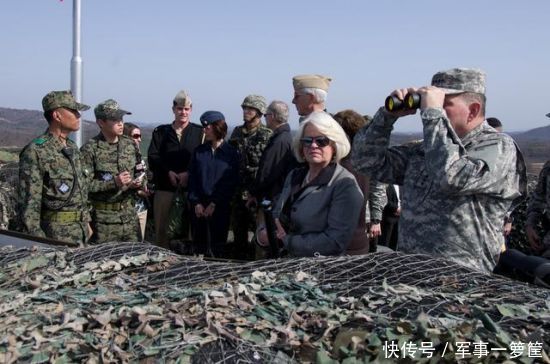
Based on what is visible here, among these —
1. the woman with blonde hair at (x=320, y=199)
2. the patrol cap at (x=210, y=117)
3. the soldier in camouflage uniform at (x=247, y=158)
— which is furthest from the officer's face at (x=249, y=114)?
the woman with blonde hair at (x=320, y=199)

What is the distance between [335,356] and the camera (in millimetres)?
1851

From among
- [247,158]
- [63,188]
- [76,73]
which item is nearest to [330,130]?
[63,188]

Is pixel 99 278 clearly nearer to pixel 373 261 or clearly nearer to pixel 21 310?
pixel 21 310

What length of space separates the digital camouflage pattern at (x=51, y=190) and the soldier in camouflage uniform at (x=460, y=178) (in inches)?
105

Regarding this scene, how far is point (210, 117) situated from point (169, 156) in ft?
2.59

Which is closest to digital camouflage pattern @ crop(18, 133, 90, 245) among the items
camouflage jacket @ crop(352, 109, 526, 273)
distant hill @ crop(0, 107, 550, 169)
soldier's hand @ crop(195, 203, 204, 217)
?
soldier's hand @ crop(195, 203, 204, 217)

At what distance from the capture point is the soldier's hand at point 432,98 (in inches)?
113

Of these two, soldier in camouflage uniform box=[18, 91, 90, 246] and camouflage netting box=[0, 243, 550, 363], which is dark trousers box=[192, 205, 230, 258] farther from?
camouflage netting box=[0, 243, 550, 363]

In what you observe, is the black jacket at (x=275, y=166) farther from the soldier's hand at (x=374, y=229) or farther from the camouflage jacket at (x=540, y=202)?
the camouflage jacket at (x=540, y=202)

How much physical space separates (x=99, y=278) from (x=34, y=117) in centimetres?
2358

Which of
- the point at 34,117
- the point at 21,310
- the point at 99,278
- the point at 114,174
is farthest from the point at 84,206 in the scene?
the point at 34,117

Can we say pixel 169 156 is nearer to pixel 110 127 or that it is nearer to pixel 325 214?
pixel 110 127

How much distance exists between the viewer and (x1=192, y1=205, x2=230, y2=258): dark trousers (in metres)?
5.63

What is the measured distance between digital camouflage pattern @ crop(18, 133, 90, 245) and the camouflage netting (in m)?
1.74
